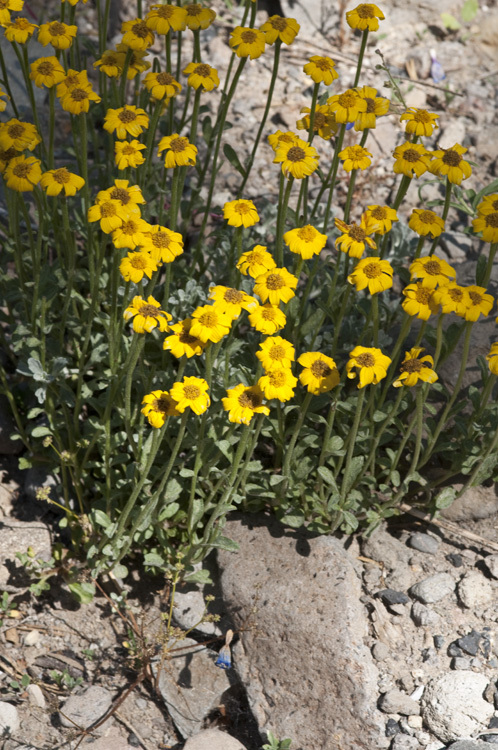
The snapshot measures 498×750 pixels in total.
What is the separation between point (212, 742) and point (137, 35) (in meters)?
2.54

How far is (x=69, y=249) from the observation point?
270 centimetres

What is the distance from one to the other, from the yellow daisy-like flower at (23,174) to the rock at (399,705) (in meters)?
2.20

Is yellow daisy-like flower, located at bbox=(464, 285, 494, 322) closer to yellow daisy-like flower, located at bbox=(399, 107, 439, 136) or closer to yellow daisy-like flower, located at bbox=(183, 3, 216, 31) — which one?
yellow daisy-like flower, located at bbox=(399, 107, 439, 136)

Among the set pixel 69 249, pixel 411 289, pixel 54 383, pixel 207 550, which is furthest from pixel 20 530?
pixel 411 289

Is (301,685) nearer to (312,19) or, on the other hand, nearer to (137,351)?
(137,351)

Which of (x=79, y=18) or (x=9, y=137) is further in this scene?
(x=79, y=18)

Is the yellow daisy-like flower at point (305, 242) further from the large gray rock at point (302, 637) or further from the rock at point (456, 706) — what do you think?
the rock at point (456, 706)

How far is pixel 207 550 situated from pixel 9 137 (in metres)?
1.65

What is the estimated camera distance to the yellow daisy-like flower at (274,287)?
2289mm

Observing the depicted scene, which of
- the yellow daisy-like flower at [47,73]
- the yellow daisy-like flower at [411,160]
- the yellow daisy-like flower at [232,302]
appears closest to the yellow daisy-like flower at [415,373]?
the yellow daisy-like flower at [232,302]

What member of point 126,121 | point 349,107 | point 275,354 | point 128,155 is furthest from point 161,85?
point 275,354

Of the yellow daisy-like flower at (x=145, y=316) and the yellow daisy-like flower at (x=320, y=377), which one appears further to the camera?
the yellow daisy-like flower at (x=320, y=377)

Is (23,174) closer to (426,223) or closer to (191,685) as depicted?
(426,223)

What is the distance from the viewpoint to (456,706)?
2.68 meters
